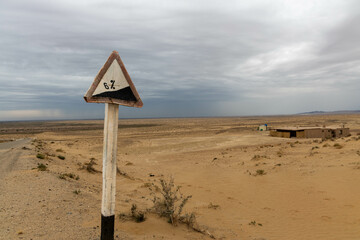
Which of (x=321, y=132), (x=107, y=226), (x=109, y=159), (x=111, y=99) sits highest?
(x=111, y=99)

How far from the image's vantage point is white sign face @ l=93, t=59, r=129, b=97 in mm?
3426

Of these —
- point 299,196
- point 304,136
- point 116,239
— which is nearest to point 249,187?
point 299,196

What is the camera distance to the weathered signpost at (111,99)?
3442 mm

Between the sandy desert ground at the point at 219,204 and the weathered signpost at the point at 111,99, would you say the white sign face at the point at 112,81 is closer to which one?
the weathered signpost at the point at 111,99

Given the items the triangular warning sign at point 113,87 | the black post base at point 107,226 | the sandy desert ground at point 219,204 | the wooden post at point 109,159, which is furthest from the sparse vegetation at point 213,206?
the triangular warning sign at point 113,87

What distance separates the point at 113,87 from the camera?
354cm

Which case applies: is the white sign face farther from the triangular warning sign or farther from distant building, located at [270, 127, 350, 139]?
distant building, located at [270, 127, 350, 139]

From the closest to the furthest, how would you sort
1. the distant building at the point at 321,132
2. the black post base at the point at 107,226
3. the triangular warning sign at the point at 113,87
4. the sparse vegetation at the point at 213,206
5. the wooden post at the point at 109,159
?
the triangular warning sign at the point at 113,87
the wooden post at the point at 109,159
the black post base at the point at 107,226
the sparse vegetation at the point at 213,206
the distant building at the point at 321,132

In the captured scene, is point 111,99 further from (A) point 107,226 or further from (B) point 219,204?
(B) point 219,204

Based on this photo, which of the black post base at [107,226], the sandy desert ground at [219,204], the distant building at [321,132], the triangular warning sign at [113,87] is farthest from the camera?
the distant building at [321,132]

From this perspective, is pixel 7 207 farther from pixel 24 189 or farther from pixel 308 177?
pixel 308 177

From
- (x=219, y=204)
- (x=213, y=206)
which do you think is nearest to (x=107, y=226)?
(x=213, y=206)

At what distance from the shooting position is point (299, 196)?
875cm

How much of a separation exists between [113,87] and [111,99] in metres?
0.19
